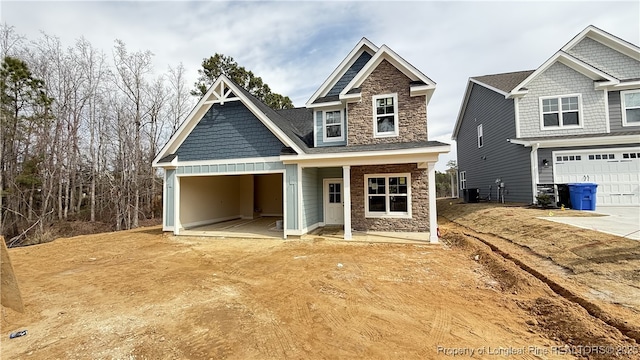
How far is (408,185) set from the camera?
9.91 m

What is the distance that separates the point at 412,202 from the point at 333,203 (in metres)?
3.44

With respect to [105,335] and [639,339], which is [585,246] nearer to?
[639,339]

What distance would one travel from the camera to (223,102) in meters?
10.4

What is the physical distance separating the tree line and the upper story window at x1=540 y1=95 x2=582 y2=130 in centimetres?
2496

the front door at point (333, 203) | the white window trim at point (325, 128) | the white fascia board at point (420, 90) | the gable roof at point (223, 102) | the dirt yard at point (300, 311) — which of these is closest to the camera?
the dirt yard at point (300, 311)

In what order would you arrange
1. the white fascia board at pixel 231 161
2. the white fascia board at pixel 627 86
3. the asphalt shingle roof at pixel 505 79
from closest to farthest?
the white fascia board at pixel 231 161, the white fascia board at pixel 627 86, the asphalt shingle roof at pixel 505 79

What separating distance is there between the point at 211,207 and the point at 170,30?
8.17 meters

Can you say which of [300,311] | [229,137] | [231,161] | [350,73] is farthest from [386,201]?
[300,311]

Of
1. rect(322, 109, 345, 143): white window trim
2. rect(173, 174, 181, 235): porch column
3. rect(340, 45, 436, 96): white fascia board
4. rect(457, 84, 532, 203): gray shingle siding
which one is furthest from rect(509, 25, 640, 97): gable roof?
rect(173, 174, 181, 235): porch column

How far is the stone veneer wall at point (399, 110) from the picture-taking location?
9836 millimetres

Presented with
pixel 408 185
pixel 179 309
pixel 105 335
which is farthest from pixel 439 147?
pixel 105 335

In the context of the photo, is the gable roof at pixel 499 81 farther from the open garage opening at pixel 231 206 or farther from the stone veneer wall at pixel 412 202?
the open garage opening at pixel 231 206

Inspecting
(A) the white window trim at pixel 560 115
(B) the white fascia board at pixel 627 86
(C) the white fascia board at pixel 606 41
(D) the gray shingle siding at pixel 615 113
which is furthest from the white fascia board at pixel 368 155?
(C) the white fascia board at pixel 606 41

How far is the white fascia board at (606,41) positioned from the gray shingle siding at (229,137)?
1552 centimetres
